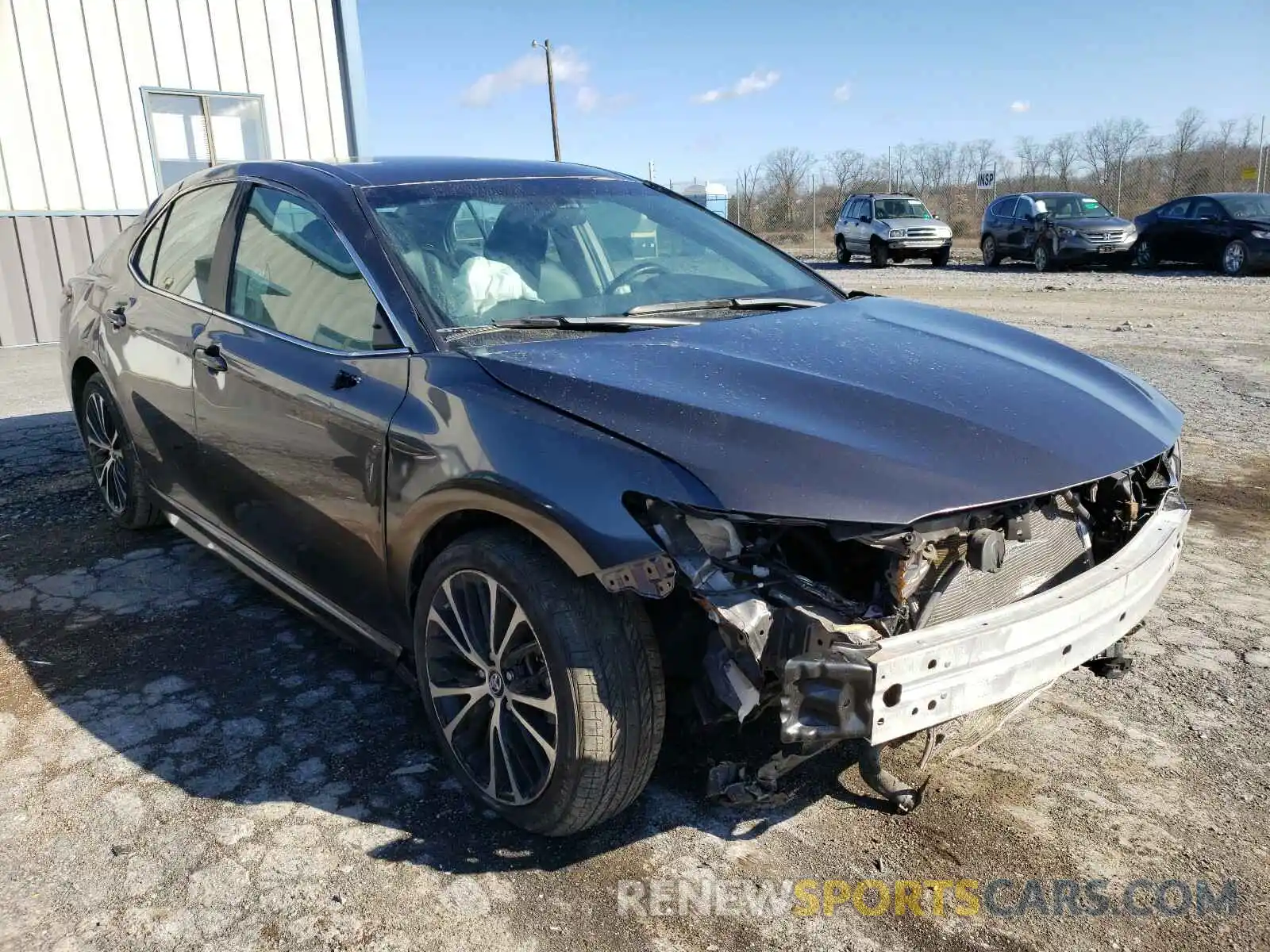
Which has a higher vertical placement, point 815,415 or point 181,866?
point 815,415

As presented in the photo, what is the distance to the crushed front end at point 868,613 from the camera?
2.12 meters

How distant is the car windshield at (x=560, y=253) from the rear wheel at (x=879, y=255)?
21.5 meters

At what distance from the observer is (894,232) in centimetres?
2398

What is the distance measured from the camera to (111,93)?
11.2m

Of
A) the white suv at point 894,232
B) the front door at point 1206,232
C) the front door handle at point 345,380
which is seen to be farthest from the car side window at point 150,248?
the white suv at point 894,232

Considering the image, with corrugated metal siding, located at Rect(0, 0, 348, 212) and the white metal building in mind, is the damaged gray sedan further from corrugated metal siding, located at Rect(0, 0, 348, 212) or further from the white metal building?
the white metal building

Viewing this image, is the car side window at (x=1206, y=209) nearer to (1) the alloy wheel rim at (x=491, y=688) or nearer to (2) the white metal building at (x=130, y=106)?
(2) the white metal building at (x=130, y=106)

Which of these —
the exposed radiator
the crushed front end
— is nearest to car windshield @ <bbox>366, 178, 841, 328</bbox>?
the crushed front end

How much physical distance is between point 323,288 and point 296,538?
2.68 ft

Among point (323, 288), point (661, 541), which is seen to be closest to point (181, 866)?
point (661, 541)

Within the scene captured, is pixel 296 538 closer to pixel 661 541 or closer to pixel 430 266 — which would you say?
pixel 430 266

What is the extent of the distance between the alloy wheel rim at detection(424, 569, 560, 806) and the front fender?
0.20m

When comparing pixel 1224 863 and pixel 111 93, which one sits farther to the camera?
pixel 111 93

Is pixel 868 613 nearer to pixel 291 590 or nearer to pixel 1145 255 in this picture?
pixel 291 590
